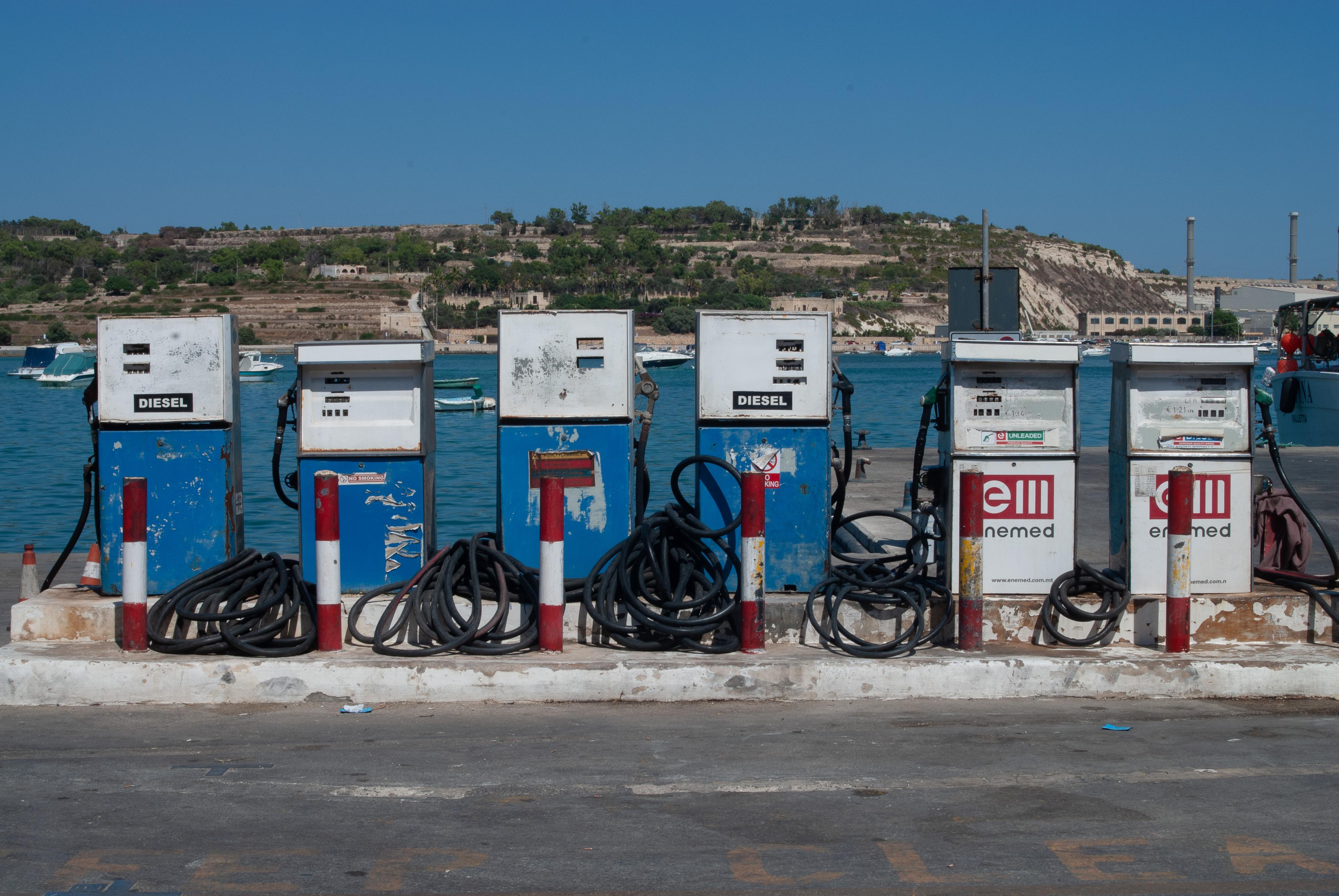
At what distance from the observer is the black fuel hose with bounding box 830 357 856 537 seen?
7441 millimetres

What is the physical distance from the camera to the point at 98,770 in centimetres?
548

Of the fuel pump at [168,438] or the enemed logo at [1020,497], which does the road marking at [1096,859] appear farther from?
the fuel pump at [168,438]

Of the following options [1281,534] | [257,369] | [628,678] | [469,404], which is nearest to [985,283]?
[1281,534]

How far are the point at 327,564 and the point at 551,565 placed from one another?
1.27m

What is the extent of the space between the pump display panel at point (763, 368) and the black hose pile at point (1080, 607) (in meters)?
1.77

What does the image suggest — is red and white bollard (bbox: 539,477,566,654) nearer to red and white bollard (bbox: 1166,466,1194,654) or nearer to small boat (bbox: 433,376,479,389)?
red and white bollard (bbox: 1166,466,1194,654)

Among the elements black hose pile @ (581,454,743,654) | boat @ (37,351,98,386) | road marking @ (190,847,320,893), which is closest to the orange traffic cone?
black hose pile @ (581,454,743,654)

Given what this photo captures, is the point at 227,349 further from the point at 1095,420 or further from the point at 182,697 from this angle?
the point at 1095,420

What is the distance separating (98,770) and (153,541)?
7.39ft

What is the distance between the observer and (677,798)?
513 centimetres

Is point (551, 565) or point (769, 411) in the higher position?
point (769, 411)

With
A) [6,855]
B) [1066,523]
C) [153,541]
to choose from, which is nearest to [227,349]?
[153,541]

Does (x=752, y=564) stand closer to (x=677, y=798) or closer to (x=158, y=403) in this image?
(x=677, y=798)

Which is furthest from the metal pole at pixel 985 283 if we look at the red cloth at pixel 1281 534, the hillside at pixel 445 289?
the hillside at pixel 445 289
